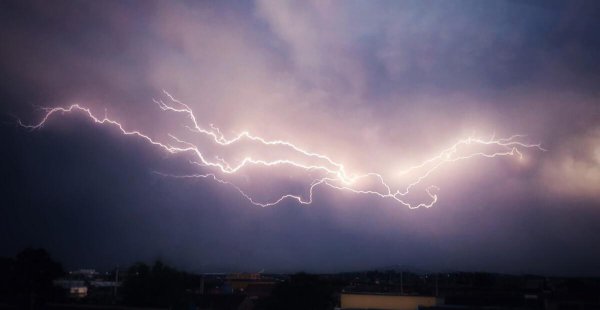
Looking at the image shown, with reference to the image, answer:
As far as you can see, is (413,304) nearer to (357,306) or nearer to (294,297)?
(357,306)

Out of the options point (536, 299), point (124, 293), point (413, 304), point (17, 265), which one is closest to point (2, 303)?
point (17, 265)

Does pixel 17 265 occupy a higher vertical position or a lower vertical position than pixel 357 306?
higher

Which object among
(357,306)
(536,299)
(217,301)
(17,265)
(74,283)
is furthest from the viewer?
(74,283)

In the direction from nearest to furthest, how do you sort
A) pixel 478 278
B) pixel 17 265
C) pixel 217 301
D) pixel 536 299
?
pixel 17 265, pixel 536 299, pixel 217 301, pixel 478 278

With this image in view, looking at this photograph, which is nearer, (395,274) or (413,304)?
(413,304)

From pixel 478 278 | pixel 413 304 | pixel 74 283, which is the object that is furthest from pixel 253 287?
pixel 478 278

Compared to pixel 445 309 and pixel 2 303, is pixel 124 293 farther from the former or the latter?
pixel 445 309
